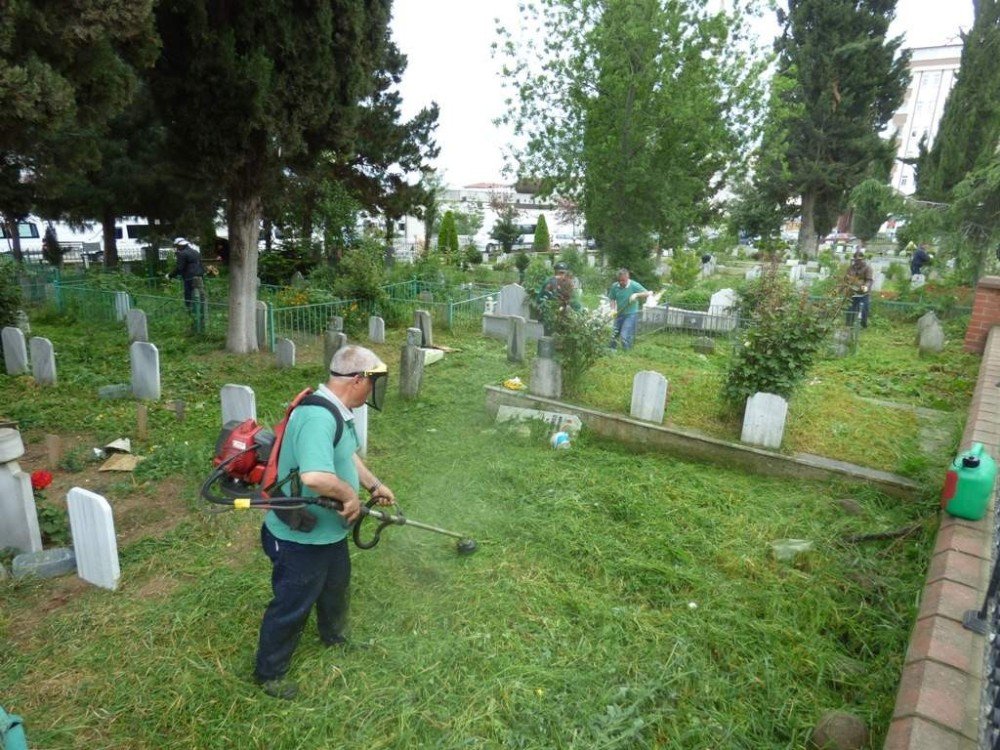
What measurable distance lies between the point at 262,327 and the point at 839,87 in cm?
2720

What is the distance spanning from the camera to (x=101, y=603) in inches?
143

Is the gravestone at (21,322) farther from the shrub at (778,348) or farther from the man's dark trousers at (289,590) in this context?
the shrub at (778,348)

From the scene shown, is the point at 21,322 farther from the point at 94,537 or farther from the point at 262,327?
the point at 94,537

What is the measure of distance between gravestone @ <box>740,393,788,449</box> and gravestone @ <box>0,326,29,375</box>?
901 cm

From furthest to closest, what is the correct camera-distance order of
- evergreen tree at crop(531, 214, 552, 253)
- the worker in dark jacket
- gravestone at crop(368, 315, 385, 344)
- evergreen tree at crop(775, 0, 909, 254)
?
evergreen tree at crop(531, 214, 552, 253) → evergreen tree at crop(775, 0, 909, 254) → the worker in dark jacket → gravestone at crop(368, 315, 385, 344)

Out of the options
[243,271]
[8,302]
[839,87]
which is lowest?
[8,302]

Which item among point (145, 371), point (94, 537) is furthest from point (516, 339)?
point (94, 537)

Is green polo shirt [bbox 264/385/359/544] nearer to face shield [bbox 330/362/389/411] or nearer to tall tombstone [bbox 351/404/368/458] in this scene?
face shield [bbox 330/362/389/411]

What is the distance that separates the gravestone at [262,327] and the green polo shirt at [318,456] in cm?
773

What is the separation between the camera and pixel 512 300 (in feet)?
42.3

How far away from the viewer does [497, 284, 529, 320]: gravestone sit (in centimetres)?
1275

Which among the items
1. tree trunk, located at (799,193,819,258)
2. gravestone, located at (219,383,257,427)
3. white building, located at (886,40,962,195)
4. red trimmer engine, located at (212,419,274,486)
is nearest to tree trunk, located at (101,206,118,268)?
gravestone, located at (219,383,257,427)

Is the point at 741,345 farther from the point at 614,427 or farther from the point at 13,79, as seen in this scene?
the point at 13,79

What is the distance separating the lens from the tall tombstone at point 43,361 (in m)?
7.54
